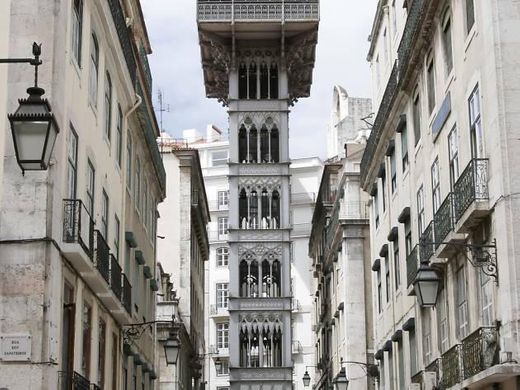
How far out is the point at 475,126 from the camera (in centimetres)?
2016

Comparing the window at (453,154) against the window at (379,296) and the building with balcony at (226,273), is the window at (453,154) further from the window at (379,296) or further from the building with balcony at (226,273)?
the building with balcony at (226,273)

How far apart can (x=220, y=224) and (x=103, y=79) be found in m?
73.5

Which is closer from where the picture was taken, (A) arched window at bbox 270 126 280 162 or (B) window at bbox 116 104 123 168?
(B) window at bbox 116 104 123 168

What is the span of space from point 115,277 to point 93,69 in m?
4.54

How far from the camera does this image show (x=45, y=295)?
17.8 meters

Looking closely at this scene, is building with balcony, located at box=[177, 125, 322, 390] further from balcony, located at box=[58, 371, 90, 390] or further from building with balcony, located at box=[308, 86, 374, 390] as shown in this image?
balcony, located at box=[58, 371, 90, 390]

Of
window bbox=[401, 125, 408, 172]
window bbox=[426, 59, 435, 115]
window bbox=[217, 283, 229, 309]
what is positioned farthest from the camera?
window bbox=[217, 283, 229, 309]

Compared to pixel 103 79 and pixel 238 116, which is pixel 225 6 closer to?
pixel 238 116

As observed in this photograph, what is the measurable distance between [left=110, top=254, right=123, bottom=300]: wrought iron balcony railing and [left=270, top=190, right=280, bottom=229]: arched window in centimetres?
4245

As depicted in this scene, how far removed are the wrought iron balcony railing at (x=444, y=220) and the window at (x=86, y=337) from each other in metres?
7.00

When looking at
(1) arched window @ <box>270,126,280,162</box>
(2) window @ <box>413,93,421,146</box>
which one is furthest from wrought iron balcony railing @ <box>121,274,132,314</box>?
(1) arched window @ <box>270,126,280,162</box>

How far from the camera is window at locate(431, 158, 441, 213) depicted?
81.1 ft

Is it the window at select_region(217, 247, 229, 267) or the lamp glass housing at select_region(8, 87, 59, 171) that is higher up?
the window at select_region(217, 247, 229, 267)

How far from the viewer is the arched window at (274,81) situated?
6879 cm
